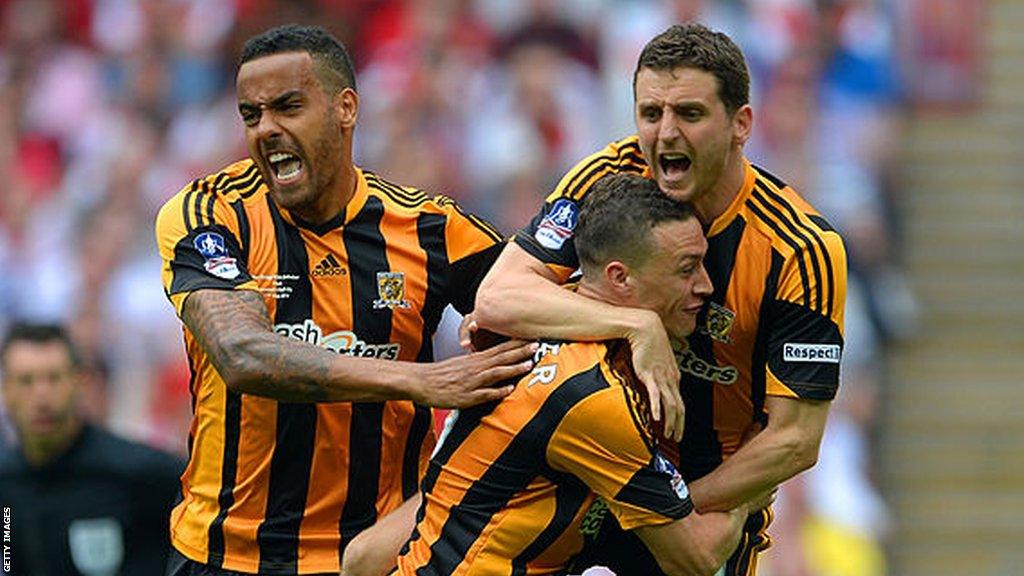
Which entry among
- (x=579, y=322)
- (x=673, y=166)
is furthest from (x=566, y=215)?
(x=579, y=322)

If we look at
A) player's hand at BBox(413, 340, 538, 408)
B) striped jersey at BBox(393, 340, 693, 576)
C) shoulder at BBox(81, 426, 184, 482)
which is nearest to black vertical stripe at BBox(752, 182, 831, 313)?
striped jersey at BBox(393, 340, 693, 576)

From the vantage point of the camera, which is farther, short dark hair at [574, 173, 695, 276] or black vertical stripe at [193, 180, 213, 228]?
black vertical stripe at [193, 180, 213, 228]

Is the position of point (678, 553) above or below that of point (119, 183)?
above

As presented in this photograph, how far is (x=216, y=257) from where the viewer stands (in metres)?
5.40

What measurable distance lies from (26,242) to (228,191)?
560 centimetres

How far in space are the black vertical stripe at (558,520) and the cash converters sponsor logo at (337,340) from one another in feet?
2.80

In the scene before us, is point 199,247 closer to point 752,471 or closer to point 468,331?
point 468,331

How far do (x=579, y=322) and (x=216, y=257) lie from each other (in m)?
1.09

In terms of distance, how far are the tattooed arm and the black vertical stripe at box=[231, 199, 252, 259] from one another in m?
0.26

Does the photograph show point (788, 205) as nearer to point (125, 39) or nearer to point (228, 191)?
point (228, 191)

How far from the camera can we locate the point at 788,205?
5359mm

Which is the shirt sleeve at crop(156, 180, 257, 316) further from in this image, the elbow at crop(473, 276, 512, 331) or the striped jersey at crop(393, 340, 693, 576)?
the striped jersey at crop(393, 340, 693, 576)

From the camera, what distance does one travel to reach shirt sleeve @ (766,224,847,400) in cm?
520

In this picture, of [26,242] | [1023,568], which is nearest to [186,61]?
[26,242]
